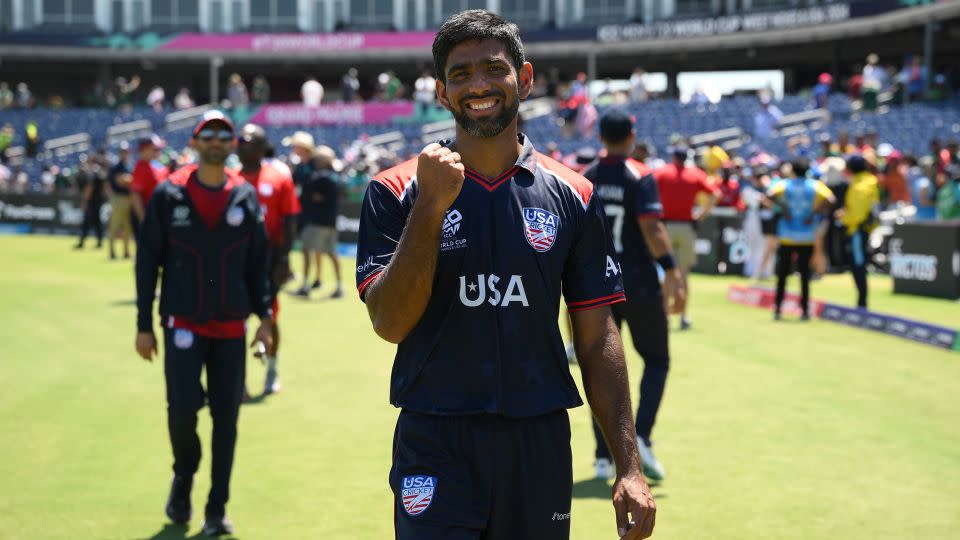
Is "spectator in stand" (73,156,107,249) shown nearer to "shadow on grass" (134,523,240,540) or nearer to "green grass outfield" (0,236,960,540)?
"green grass outfield" (0,236,960,540)

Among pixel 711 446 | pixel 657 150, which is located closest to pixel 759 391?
pixel 711 446

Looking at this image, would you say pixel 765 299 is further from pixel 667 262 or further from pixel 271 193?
pixel 667 262

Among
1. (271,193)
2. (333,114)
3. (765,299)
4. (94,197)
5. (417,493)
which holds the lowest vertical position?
(765,299)

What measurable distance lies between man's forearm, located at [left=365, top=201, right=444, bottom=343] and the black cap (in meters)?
4.55

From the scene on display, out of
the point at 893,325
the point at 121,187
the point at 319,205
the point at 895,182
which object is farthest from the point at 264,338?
the point at 895,182

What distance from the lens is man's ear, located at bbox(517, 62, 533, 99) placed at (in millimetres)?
3625

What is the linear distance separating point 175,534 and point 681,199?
9.36 metres

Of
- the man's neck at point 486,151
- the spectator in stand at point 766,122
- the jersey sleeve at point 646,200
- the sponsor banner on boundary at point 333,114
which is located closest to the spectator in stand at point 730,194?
the spectator in stand at point 766,122

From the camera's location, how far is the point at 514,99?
3.57 meters

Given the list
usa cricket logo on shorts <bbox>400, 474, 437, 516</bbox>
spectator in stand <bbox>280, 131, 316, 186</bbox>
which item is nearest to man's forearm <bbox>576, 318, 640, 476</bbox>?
usa cricket logo on shorts <bbox>400, 474, 437, 516</bbox>

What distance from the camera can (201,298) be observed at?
6.46 metres

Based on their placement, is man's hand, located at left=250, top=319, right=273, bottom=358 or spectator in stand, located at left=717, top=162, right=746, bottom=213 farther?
spectator in stand, located at left=717, top=162, right=746, bottom=213

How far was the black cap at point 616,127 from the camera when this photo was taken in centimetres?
777

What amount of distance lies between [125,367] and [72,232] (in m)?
23.1
